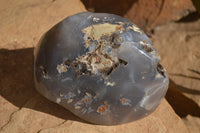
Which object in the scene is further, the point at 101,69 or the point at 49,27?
the point at 49,27

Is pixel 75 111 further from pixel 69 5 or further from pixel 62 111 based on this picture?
pixel 69 5

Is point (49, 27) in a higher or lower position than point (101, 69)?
lower

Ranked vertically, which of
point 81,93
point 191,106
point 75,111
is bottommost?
point 191,106

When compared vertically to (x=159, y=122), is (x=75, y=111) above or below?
above

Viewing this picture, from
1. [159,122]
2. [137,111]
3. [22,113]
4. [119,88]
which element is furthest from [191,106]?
[22,113]

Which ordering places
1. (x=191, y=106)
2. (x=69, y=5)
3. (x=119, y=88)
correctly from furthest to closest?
(x=69, y=5) → (x=191, y=106) → (x=119, y=88)

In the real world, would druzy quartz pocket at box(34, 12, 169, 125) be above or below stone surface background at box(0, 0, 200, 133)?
above
